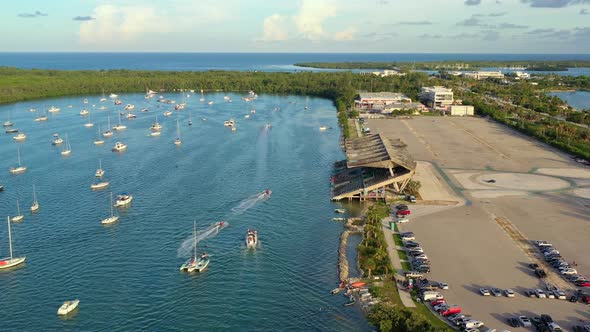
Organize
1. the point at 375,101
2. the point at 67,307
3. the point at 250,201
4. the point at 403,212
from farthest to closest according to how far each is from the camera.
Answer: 1. the point at 375,101
2. the point at 250,201
3. the point at 403,212
4. the point at 67,307

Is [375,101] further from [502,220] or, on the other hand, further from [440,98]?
[502,220]

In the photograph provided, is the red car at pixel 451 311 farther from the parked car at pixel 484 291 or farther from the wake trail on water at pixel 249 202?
the wake trail on water at pixel 249 202

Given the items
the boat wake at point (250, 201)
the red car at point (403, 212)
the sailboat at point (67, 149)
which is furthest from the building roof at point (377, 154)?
the sailboat at point (67, 149)

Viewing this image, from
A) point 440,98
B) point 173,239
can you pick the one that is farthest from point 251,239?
point 440,98

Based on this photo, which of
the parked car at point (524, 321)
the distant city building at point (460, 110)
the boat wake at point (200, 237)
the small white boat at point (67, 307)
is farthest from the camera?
the distant city building at point (460, 110)

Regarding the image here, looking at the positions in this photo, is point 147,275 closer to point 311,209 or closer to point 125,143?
point 311,209

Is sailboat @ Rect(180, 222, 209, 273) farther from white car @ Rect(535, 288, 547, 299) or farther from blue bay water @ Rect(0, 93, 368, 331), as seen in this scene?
white car @ Rect(535, 288, 547, 299)
